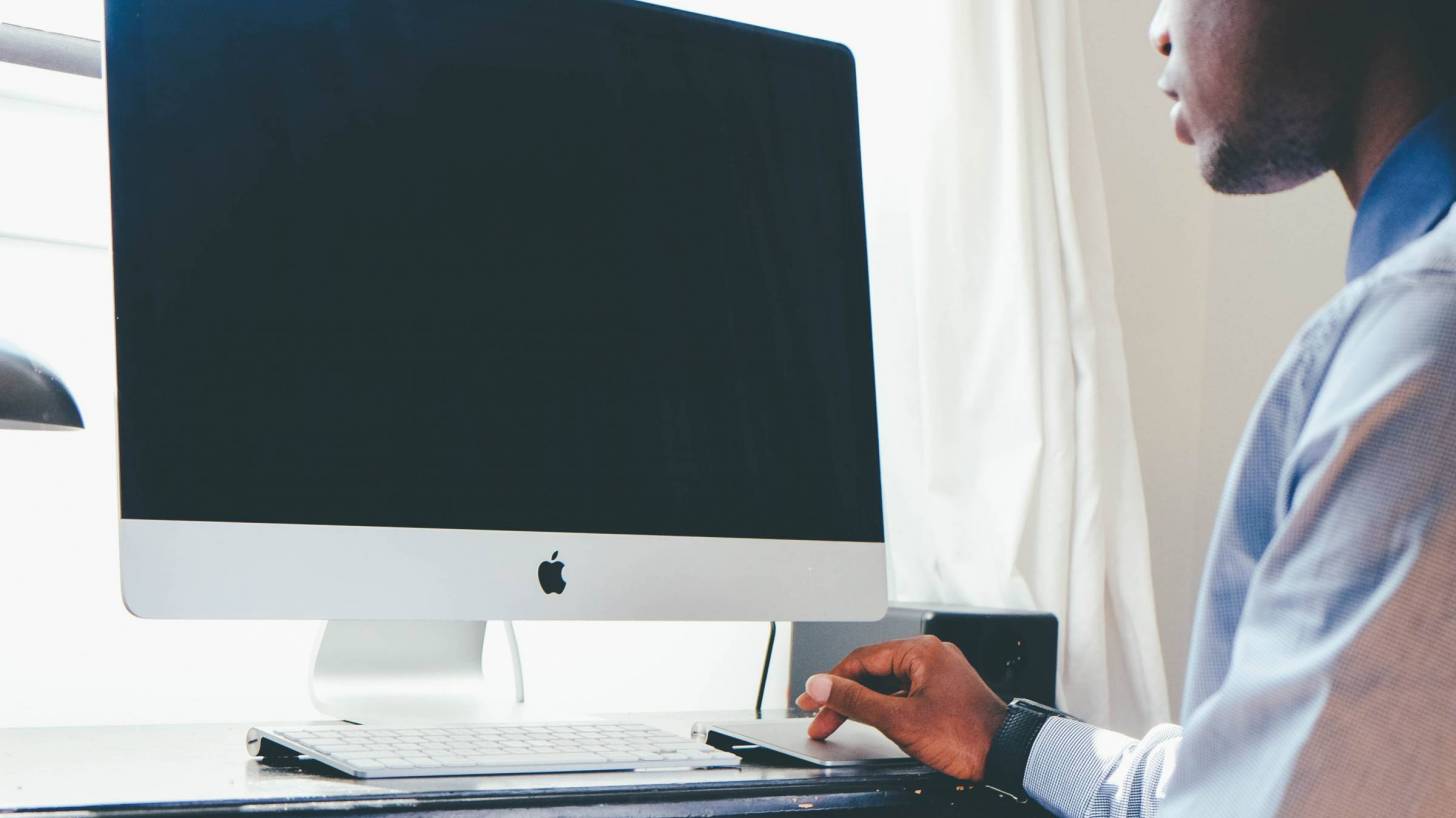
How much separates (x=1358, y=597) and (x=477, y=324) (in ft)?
2.12

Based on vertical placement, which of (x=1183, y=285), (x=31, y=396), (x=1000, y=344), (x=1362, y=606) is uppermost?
(x=1183, y=285)

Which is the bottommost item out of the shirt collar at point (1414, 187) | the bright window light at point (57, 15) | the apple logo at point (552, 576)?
the apple logo at point (552, 576)

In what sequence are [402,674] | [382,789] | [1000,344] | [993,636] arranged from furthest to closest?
[1000,344]
[993,636]
[402,674]
[382,789]

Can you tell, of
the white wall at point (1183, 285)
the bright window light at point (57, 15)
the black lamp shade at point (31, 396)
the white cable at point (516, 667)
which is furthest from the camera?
the white wall at point (1183, 285)

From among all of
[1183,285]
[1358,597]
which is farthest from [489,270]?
[1183,285]

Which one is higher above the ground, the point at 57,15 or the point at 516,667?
the point at 57,15

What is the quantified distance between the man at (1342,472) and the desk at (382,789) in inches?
7.0

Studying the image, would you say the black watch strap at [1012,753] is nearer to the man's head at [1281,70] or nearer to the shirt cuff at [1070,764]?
the shirt cuff at [1070,764]

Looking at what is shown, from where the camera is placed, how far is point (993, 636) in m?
1.33

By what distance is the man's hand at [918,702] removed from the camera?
977mm

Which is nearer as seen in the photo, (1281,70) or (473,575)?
(1281,70)

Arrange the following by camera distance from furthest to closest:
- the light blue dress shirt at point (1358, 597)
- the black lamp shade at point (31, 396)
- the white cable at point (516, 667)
Answer: 1. the white cable at point (516, 667)
2. the black lamp shade at point (31, 396)
3. the light blue dress shirt at point (1358, 597)

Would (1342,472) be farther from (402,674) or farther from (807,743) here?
(402,674)

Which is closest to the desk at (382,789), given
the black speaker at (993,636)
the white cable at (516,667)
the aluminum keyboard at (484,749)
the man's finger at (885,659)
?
the aluminum keyboard at (484,749)
